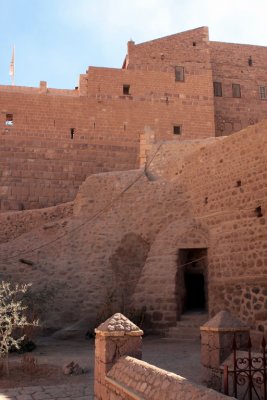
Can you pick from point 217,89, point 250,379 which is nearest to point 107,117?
point 217,89

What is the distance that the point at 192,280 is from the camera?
1366 cm

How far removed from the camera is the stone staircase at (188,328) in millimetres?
11438

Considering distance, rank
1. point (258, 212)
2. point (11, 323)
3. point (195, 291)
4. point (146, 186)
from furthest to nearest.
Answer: point (146, 186)
point (195, 291)
point (258, 212)
point (11, 323)

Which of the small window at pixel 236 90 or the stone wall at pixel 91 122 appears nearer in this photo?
the stone wall at pixel 91 122

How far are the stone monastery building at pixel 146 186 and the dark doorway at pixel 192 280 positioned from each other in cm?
4

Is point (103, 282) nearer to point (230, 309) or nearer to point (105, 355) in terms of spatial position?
point (230, 309)

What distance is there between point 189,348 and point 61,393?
3951mm

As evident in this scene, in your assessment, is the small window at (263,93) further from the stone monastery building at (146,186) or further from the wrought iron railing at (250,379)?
the wrought iron railing at (250,379)

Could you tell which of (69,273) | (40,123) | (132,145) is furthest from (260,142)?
(40,123)

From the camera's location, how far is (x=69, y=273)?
1414 centimetres

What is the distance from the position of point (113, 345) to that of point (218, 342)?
5.58ft

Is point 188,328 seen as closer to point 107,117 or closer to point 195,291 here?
point 195,291

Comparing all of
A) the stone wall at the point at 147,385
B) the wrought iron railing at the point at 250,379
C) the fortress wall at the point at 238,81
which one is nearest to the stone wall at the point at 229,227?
the wrought iron railing at the point at 250,379

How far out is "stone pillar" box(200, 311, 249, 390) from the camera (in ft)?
21.6
